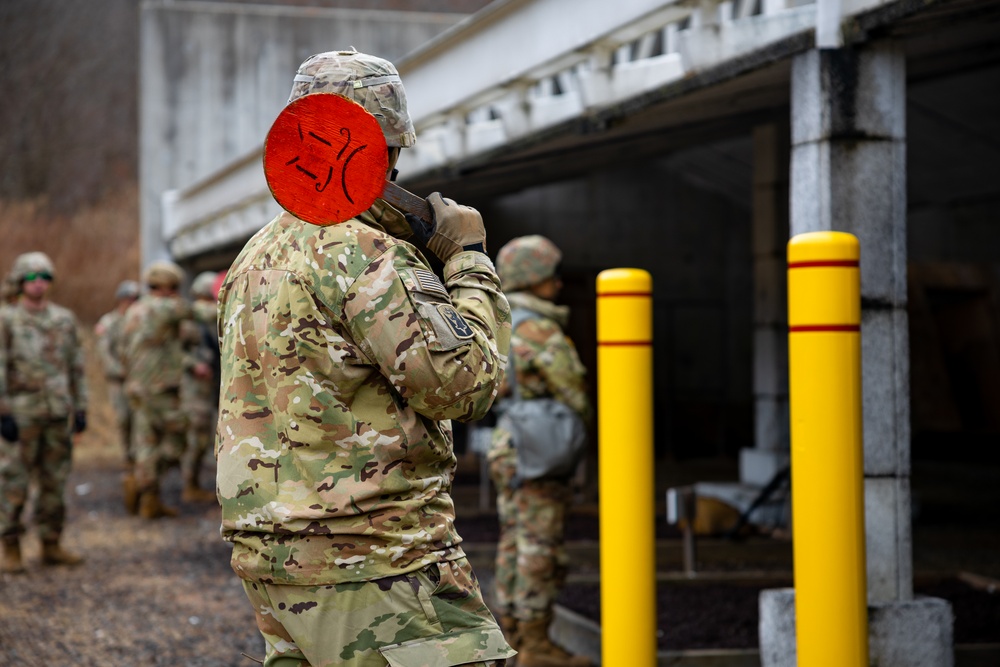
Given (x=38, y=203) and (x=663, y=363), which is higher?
(x=38, y=203)

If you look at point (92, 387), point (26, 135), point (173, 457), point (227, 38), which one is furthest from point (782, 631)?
point (26, 135)

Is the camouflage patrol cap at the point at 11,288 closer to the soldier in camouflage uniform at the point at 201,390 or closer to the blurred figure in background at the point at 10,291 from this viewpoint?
the blurred figure in background at the point at 10,291

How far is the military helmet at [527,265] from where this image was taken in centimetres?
568

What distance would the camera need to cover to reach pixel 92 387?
78.0 ft

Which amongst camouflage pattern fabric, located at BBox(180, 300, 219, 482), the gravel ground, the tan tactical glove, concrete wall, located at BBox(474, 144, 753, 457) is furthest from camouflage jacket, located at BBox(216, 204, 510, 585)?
concrete wall, located at BBox(474, 144, 753, 457)

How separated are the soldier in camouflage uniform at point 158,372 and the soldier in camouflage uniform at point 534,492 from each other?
6.13 meters

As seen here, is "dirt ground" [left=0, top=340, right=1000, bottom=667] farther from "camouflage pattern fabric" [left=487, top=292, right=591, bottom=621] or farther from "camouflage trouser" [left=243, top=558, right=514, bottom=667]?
"camouflage trouser" [left=243, top=558, right=514, bottom=667]

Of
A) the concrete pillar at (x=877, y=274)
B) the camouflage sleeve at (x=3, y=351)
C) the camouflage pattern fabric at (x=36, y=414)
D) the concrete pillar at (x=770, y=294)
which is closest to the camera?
the concrete pillar at (x=877, y=274)

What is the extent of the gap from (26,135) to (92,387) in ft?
46.9

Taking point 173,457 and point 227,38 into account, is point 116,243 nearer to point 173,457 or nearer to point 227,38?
point 227,38

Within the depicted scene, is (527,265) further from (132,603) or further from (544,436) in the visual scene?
(132,603)

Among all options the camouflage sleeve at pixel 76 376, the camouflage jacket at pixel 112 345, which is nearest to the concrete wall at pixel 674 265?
the camouflage jacket at pixel 112 345

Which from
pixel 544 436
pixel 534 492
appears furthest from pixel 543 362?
pixel 534 492

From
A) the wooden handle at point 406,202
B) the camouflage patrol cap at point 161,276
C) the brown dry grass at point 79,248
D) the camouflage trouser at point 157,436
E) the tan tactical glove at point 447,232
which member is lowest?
the camouflage trouser at point 157,436
